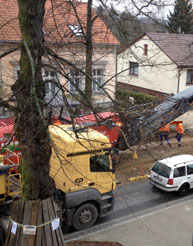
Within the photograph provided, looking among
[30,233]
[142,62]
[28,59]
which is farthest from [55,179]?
[28,59]

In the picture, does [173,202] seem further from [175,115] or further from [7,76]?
[7,76]

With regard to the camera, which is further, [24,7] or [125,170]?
[125,170]

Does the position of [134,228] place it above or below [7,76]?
below

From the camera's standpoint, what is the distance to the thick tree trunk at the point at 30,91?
4906 millimetres

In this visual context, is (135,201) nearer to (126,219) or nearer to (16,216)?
(126,219)

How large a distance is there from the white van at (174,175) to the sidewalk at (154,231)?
→ 1.14m

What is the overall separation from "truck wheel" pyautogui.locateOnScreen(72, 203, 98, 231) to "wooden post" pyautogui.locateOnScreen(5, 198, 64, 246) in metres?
3.44

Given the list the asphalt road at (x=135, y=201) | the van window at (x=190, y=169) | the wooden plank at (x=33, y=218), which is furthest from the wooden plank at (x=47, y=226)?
the van window at (x=190, y=169)

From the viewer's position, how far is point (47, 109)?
568cm

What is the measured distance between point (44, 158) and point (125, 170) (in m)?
8.74

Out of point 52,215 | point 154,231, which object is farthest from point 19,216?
point 154,231

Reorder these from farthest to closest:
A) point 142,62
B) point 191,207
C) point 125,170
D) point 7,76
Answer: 1. point 125,170
2. point 191,207
3. point 142,62
4. point 7,76

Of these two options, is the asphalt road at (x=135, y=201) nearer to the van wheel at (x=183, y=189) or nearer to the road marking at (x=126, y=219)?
the road marking at (x=126, y=219)

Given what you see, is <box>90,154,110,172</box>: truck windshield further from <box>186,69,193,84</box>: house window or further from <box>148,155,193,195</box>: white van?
<box>186,69,193,84</box>: house window
